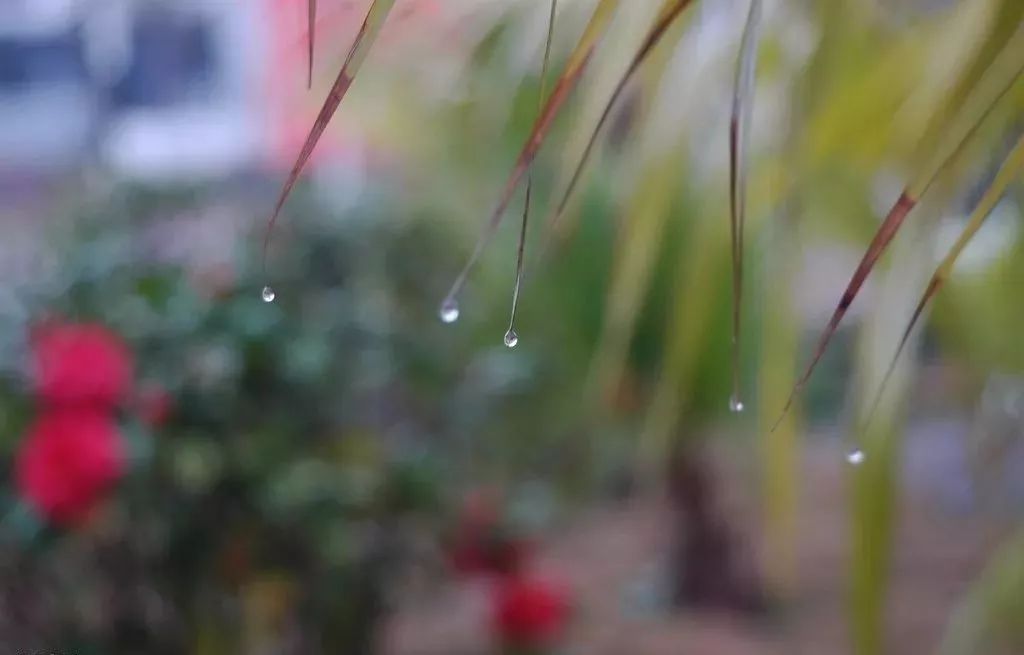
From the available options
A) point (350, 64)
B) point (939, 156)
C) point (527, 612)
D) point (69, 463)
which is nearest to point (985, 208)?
point (939, 156)

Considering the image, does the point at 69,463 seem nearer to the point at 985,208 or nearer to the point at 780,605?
the point at 985,208

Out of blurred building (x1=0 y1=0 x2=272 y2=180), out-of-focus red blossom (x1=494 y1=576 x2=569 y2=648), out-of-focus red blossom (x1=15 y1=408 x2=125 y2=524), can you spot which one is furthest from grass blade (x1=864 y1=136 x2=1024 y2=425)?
blurred building (x1=0 y1=0 x2=272 y2=180)

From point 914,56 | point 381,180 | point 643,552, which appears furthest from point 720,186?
point 643,552

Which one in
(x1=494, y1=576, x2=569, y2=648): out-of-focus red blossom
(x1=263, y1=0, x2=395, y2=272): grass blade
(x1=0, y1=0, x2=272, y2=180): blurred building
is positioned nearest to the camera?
(x1=263, y1=0, x2=395, y2=272): grass blade

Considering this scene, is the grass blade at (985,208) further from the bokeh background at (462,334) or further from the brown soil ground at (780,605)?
the brown soil ground at (780,605)

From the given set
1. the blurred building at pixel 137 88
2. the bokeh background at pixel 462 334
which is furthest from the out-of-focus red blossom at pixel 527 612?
the blurred building at pixel 137 88

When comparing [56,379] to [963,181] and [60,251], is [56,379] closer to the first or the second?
[60,251]

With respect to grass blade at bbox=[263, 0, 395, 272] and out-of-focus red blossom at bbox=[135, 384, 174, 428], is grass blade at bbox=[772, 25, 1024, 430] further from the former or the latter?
out-of-focus red blossom at bbox=[135, 384, 174, 428]
